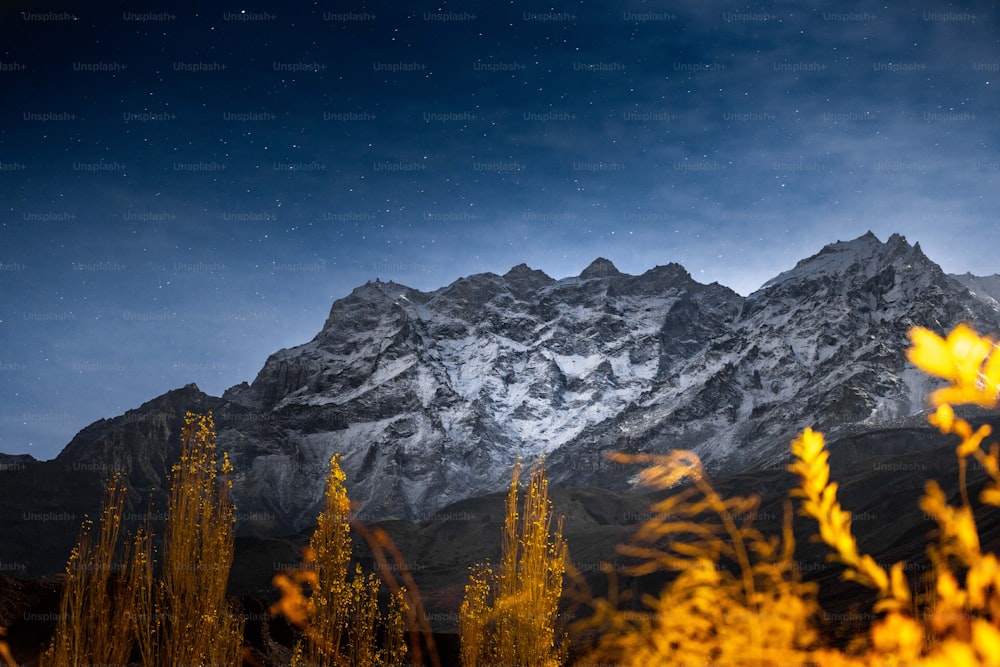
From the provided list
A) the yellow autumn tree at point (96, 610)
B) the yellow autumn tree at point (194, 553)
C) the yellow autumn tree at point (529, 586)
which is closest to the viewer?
the yellow autumn tree at point (96, 610)

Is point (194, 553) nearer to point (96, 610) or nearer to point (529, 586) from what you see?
point (96, 610)

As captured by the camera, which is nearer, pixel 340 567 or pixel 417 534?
pixel 340 567

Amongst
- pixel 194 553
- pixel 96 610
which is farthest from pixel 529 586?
pixel 96 610

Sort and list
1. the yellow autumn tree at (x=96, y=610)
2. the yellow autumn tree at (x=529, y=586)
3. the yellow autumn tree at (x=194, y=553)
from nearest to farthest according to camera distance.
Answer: the yellow autumn tree at (x=96, y=610), the yellow autumn tree at (x=194, y=553), the yellow autumn tree at (x=529, y=586)

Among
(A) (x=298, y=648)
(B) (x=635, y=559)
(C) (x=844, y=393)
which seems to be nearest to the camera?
(A) (x=298, y=648)

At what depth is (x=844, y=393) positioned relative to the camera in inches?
6383

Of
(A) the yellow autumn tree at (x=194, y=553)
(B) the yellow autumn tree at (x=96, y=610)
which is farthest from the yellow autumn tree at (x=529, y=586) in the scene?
(B) the yellow autumn tree at (x=96, y=610)

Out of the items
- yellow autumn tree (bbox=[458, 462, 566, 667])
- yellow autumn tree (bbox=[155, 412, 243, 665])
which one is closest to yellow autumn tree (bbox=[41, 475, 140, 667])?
yellow autumn tree (bbox=[155, 412, 243, 665])

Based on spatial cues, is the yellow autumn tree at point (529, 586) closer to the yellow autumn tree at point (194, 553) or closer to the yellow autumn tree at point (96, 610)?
the yellow autumn tree at point (194, 553)

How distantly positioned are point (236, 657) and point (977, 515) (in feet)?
207

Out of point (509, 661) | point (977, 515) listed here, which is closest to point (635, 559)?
point (977, 515)

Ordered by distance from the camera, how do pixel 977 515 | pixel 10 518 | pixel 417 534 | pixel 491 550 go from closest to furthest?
pixel 977 515 < pixel 491 550 < pixel 417 534 < pixel 10 518

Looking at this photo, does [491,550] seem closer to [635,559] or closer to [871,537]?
[635,559]

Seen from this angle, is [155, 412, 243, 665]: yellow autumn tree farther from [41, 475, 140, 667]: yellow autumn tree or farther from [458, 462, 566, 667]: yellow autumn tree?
[458, 462, 566, 667]: yellow autumn tree
